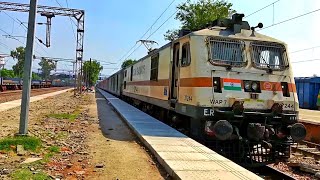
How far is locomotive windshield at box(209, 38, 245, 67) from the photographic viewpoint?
9383mm

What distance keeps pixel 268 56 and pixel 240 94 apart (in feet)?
5.02

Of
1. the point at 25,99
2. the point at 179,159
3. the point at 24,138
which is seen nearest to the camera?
the point at 179,159

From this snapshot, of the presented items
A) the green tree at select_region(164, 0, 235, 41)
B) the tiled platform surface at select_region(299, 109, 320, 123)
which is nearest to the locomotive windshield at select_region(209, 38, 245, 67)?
the tiled platform surface at select_region(299, 109, 320, 123)

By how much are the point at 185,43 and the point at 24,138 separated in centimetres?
486

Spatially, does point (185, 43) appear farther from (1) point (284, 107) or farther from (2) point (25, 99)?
(2) point (25, 99)

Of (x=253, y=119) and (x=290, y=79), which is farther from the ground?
(x=290, y=79)

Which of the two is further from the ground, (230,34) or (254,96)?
(230,34)

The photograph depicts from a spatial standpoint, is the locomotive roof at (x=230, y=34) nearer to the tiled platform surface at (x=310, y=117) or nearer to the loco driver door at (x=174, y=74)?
the loco driver door at (x=174, y=74)

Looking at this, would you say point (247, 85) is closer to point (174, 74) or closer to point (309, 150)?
point (174, 74)

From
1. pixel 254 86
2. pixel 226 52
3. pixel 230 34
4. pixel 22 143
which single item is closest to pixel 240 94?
pixel 254 86

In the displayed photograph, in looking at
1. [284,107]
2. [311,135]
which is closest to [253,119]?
[284,107]

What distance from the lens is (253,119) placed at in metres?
9.25

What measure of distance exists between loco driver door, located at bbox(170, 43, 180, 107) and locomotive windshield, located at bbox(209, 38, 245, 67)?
5.58 ft

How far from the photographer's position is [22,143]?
26.7 feet
